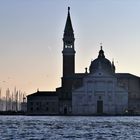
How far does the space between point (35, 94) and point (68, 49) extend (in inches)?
504

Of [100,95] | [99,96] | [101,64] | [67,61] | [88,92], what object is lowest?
[99,96]

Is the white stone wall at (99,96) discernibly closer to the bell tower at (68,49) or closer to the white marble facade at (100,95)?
the white marble facade at (100,95)

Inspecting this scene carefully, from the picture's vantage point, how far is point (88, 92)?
152000 mm

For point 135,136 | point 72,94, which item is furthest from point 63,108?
point 135,136

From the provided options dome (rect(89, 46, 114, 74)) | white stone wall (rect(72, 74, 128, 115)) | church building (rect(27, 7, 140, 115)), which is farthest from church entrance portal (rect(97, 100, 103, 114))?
dome (rect(89, 46, 114, 74))

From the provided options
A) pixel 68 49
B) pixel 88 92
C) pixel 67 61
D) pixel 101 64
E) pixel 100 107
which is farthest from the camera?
pixel 67 61

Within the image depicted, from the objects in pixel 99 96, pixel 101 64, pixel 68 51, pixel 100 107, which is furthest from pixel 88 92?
pixel 68 51

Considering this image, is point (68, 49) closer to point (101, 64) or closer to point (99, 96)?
point (101, 64)

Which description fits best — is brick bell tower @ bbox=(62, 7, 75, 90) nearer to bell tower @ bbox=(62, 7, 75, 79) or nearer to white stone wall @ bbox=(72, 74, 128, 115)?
bell tower @ bbox=(62, 7, 75, 79)

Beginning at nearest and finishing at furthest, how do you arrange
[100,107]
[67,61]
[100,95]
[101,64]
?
[100,95]
[100,107]
[101,64]
[67,61]

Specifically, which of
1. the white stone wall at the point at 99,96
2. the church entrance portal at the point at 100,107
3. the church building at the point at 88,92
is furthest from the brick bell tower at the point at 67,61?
the church entrance portal at the point at 100,107

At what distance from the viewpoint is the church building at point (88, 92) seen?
15138 cm

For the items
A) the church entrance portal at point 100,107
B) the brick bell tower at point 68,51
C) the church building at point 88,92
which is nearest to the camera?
the church building at point 88,92

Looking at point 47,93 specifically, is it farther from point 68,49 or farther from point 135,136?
Answer: point 135,136
